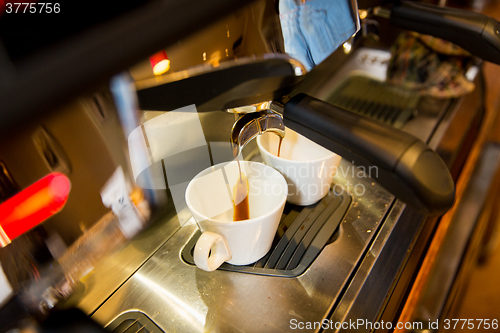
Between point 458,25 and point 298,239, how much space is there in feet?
1.10

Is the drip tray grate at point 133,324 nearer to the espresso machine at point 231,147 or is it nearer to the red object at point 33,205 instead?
the espresso machine at point 231,147

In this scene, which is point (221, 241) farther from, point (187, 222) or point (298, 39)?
point (298, 39)

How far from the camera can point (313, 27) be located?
0.30 metres

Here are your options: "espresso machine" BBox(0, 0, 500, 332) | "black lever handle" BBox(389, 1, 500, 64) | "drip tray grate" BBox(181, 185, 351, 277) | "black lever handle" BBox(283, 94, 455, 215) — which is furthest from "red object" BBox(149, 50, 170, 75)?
"black lever handle" BBox(389, 1, 500, 64)

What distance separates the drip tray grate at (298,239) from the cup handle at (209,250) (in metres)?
0.04

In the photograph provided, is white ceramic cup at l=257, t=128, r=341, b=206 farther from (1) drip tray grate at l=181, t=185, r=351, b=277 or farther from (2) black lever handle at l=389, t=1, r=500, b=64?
(2) black lever handle at l=389, t=1, r=500, b=64

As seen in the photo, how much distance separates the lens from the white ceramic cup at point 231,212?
1.07 feet

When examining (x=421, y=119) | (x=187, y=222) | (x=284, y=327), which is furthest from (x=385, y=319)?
(x=421, y=119)

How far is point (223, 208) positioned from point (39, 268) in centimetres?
19

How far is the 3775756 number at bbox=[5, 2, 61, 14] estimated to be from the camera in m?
0.19

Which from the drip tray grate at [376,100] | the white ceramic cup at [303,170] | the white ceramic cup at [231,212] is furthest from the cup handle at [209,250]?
the drip tray grate at [376,100]

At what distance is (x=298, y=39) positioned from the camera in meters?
0.29

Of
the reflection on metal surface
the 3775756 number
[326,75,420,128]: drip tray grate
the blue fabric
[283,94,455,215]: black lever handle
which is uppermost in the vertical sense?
the 3775756 number

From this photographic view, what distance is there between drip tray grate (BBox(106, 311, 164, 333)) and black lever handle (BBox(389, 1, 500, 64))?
49 centimetres
